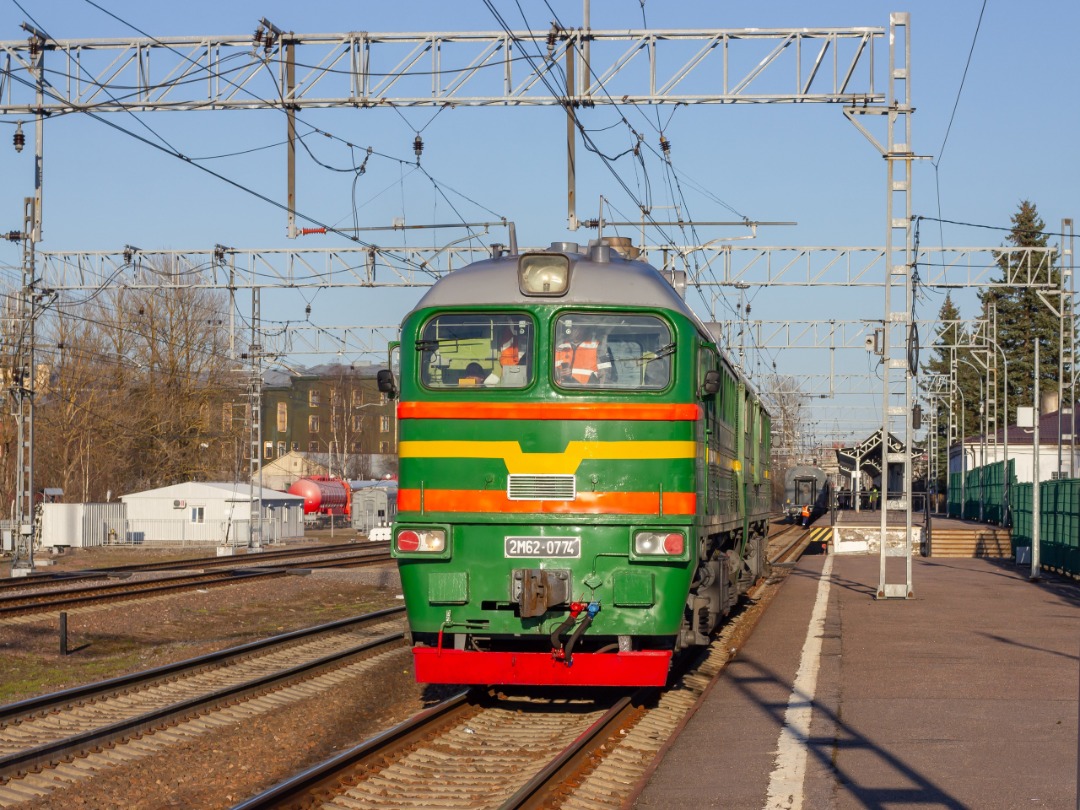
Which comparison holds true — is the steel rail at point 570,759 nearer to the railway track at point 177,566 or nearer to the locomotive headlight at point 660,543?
the locomotive headlight at point 660,543

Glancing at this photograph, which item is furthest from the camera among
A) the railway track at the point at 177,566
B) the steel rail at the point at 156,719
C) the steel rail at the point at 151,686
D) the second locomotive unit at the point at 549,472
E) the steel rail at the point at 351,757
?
the railway track at the point at 177,566

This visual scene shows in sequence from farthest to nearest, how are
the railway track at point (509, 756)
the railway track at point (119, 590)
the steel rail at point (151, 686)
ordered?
the railway track at point (119, 590) → the steel rail at point (151, 686) → the railway track at point (509, 756)

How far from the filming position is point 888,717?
1002 cm

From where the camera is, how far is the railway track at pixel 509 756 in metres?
7.96

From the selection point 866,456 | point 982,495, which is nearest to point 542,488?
point 866,456

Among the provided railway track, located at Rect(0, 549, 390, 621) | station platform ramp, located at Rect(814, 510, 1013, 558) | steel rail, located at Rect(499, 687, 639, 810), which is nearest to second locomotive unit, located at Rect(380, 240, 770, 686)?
steel rail, located at Rect(499, 687, 639, 810)

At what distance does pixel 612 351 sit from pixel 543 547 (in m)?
1.62

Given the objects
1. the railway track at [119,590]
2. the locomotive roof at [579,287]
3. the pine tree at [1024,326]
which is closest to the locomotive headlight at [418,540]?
the locomotive roof at [579,287]

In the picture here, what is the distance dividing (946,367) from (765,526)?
8100 centimetres

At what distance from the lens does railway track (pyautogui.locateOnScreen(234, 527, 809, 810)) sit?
7.96 metres

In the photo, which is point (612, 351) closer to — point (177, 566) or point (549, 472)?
point (549, 472)

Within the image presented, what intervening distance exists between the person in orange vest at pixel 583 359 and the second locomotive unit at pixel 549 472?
0.4 inches

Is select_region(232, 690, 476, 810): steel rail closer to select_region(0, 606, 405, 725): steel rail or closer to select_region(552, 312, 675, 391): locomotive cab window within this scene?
select_region(552, 312, 675, 391): locomotive cab window

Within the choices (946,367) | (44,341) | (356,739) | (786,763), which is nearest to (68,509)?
(44,341)
